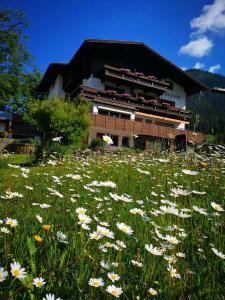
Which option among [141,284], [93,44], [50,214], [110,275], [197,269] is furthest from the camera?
[93,44]

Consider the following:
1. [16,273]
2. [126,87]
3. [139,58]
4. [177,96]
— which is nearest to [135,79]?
[126,87]

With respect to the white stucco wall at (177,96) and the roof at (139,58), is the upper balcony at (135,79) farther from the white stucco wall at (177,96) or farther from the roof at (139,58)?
the roof at (139,58)

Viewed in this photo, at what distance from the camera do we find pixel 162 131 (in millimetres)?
25422

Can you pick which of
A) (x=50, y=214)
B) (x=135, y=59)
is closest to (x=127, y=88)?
(x=135, y=59)

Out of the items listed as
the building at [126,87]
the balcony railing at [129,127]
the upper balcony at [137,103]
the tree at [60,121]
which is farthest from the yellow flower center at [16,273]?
the upper balcony at [137,103]

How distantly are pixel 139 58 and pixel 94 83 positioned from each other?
6.34 metres

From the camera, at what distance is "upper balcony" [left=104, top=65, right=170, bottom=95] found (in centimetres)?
2550

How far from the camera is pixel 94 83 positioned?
25.5 m

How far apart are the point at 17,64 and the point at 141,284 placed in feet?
105

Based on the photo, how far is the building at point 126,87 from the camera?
78.2 feet

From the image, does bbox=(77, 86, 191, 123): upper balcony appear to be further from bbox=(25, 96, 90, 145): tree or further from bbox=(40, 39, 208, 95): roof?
bbox=(25, 96, 90, 145): tree

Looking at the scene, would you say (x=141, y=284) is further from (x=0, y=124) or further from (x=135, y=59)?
(x=0, y=124)

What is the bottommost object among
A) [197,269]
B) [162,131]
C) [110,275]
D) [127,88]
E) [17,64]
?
[197,269]

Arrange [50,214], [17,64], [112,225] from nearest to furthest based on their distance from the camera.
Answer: [112,225] → [50,214] → [17,64]
